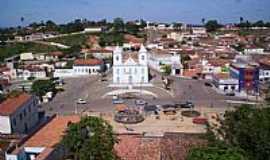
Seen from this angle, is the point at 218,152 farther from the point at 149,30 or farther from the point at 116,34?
the point at 149,30

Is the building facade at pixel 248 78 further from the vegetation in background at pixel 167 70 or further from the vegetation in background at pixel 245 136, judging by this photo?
the vegetation in background at pixel 245 136

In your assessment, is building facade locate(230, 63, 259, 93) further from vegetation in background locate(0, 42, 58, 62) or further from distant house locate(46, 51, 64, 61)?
vegetation in background locate(0, 42, 58, 62)

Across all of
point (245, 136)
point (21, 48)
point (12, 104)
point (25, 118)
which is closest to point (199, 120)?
point (245, 136)

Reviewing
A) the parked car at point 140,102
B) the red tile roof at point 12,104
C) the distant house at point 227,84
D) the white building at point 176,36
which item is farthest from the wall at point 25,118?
the white building at point 176,36

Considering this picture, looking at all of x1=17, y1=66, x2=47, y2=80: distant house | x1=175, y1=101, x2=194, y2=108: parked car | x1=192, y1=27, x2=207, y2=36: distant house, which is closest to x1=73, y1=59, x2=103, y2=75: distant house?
x1=17, y1=66, x2=47, y2=80: distant house

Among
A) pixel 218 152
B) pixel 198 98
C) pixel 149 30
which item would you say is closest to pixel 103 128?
pixel 218 152
